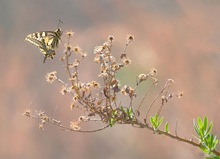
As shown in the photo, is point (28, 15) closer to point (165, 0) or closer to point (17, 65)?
point (17, 65)

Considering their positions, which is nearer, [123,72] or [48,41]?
[48,41]

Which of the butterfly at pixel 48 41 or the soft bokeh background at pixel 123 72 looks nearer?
the butterfly at pixel 48 41

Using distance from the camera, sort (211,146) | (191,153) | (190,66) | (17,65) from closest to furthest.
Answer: (211,146)
(191,153)
(190,66)
(17,65)

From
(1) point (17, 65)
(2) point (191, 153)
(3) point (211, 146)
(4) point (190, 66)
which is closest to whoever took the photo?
(3) point (211, 146)

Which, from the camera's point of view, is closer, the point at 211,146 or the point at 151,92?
the point at 211,146

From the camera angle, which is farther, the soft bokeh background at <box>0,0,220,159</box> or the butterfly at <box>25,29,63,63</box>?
the soft bokeh background at <box>0,0,220,159</box>

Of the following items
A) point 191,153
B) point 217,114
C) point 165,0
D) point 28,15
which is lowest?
point 191,153

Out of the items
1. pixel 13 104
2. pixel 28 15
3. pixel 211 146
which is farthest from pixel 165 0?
pixel 211 146

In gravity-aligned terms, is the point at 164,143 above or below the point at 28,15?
below
